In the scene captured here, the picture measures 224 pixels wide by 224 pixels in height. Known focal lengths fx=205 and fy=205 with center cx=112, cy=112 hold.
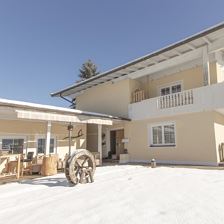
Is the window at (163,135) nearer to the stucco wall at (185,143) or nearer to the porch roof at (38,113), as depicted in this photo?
the stucco wall at (185,143)

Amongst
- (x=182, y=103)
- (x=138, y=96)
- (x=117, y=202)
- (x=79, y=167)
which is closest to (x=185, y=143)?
(x=182, y=103)

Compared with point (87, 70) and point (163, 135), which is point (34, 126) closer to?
point (163, 135)

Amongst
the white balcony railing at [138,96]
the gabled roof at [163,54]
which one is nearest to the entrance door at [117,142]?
the white balcony railing at [138,96]

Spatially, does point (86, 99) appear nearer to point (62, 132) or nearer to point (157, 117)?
point (62, 132)

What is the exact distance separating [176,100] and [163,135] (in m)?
2.82

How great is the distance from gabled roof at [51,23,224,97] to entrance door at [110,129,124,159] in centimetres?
494

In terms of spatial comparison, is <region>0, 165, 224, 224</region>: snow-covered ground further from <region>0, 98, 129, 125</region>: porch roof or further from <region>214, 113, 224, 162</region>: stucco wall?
<region>214, 113, 224, 162</region>: stucco wall

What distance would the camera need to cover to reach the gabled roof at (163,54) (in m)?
11.9

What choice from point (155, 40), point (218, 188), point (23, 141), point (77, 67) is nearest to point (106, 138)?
point (23, 141)

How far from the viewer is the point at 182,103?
14.0 metres

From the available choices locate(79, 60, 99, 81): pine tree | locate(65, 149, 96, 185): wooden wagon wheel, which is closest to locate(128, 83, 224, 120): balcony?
locate(65, 149, 96, 185): wooden wagon wheel

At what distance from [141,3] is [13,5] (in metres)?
9.69

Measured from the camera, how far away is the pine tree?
1715 inches

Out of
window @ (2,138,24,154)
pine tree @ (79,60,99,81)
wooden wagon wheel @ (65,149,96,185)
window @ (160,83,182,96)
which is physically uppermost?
pine tree @ (79,60,99,81)
